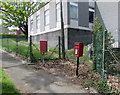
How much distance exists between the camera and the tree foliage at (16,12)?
25.7m

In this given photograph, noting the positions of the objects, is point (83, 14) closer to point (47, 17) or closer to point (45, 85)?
point (47, 17)

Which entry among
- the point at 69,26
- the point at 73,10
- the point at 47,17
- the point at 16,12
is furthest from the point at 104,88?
the point at 16,12

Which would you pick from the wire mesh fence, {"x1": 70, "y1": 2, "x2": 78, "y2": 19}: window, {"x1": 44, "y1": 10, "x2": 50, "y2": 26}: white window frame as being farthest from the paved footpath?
{"x1": 44, "y1": 10, "x2": 50, "y2": 26}: white window frame

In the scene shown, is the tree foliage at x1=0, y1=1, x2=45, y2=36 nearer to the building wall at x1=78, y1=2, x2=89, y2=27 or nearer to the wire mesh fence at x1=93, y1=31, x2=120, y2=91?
the building wall at x1=78, y1=2, x2=89, y2=27

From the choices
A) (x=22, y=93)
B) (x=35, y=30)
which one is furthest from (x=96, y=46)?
(x=35, y=30)

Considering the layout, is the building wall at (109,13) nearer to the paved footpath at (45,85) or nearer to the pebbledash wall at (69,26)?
the pebbledash wall at (69,26)

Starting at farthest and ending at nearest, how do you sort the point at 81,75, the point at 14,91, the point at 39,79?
the point at 81,75
the point at 39,79
the point at 14,91

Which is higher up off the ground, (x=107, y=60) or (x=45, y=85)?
(x=107, y=60)

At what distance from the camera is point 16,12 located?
85.3ft

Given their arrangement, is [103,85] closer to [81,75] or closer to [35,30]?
[81,75]

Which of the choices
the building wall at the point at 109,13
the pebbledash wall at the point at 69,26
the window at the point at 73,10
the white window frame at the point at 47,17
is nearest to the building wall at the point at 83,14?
the pebbledash wall at the point at 69,26

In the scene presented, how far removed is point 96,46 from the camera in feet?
19.3

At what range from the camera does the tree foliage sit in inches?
1010

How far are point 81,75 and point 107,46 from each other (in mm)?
1697
